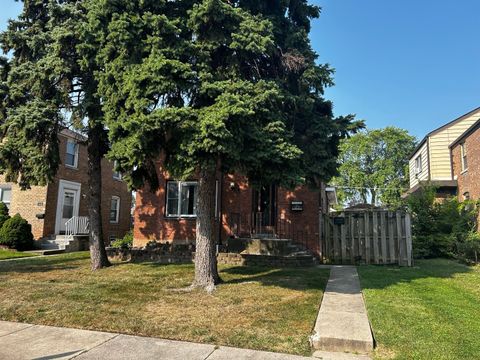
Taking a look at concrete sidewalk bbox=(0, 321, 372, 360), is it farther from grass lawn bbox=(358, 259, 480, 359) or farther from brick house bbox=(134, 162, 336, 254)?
brick house bbox=(134, 162, 336, 254)

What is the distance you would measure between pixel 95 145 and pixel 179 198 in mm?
5104

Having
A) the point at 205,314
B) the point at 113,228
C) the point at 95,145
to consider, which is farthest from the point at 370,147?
the point at 205,314

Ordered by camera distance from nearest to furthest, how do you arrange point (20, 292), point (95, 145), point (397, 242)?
point (20, 292) → point (95, 145) → point (397, 242)

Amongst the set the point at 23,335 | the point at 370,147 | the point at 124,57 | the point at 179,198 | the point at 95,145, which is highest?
the point at 370,147

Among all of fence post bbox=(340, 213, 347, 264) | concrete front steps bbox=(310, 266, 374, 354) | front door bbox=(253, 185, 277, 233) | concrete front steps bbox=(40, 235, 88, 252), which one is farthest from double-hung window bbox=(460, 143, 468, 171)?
concrete front steps bbox=(40, 235, 88, 252)

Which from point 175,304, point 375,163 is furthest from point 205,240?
point 375,163

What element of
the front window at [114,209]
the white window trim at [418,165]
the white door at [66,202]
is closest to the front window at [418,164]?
the white window trim at [418,165]

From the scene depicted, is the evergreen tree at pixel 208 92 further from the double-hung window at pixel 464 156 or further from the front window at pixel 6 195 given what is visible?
the front window at pixel 6 195

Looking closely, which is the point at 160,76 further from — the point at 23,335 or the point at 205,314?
the point at 23,335

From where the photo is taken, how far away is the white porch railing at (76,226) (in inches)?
741

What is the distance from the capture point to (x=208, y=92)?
7277 mm

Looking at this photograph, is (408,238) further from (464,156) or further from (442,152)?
(442,152)

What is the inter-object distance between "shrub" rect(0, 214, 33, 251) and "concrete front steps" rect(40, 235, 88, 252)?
79cm

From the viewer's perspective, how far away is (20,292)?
8.17 m
